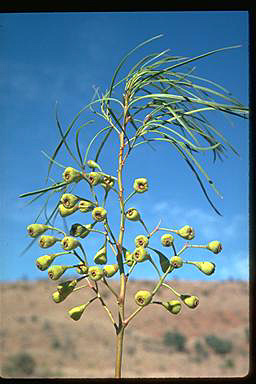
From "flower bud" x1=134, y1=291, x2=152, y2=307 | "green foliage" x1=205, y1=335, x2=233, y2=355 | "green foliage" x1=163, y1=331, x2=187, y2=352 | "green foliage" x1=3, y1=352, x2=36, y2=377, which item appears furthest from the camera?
"green foliage" x1=163, y1=331, x2=187, y2=352

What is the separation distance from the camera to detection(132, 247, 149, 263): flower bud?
75 centimetres

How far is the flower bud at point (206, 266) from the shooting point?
31.7 inches

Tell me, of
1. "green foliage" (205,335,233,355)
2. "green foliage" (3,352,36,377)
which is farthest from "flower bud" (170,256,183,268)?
"green foliage" (205,335,233,355)

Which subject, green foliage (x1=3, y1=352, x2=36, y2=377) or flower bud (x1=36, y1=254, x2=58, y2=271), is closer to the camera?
flower bud (x1=36, y1=254, x2=58, y2=271)

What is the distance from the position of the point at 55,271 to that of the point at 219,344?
27.6ft

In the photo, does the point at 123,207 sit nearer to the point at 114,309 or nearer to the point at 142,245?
the point at 142,245

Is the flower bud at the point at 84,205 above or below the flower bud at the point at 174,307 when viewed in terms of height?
above

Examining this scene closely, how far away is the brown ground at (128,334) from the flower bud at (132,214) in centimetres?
623

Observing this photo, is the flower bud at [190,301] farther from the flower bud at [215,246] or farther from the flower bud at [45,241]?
the flower bud at [45,241]

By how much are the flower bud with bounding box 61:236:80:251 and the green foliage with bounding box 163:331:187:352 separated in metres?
8.19

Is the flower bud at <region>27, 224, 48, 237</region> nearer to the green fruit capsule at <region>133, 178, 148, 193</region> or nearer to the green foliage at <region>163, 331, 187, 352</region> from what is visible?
the green fruit capsule at <region>133, 178, 148, 193</region>

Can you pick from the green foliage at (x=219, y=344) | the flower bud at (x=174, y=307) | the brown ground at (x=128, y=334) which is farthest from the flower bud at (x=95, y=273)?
the green foliage at (x=219, y=344)

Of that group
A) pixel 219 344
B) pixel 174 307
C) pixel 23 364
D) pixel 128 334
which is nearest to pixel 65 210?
pixel 174 307

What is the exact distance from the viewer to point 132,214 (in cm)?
79
